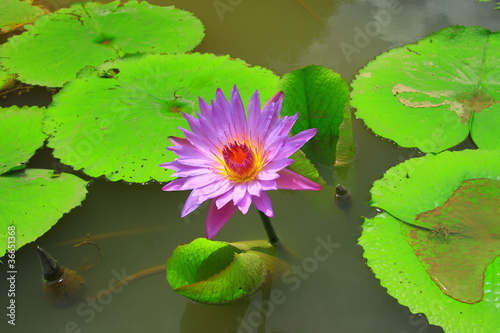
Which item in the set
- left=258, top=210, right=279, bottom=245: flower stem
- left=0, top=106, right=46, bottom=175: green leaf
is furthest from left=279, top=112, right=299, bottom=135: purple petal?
left=0, top=106, right=46, bottom=175: green leaf

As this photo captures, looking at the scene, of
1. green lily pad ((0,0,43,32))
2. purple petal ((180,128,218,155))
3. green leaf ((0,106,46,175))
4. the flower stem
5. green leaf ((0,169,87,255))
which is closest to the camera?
purple petal ((180,128,218,155))

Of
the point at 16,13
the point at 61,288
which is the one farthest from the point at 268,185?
the point at 16,13

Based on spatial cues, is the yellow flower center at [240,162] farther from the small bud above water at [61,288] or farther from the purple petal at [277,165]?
the small bud above water at [61,288]

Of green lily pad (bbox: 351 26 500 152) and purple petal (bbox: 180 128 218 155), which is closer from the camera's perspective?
purple petal (bbox: 180 128 218 155)

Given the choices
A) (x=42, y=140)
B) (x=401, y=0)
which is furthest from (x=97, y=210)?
(x=401, y=0)

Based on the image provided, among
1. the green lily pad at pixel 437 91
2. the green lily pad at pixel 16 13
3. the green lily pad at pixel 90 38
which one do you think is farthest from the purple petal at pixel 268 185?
the green lily pad at pixel 16 13

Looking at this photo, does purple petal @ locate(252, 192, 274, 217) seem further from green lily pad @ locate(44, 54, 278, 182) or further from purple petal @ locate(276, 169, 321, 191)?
green lily pad @ locate(44, 54, 278, 182)

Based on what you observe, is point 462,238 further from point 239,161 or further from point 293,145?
point 239,161
